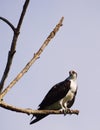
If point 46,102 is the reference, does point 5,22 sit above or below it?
below

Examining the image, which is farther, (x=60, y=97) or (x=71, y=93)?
(x=71, y=93)

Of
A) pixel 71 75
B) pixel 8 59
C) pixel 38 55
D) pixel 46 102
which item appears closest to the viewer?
pixel 8 59

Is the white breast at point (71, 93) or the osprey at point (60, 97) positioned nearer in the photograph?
the osprey at point (60, 97)

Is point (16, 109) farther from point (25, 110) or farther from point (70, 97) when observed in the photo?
point (70, 97)

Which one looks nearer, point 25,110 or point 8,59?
point 8,59

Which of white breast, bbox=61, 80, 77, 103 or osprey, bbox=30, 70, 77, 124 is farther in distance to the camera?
white breast, bbox=61, 80, 77, 103

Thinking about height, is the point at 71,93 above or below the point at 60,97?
above

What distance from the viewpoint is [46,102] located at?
390 inches

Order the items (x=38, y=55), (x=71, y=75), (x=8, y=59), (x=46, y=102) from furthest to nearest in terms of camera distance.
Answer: (x=71, y=75) → (x=46, y=102) → (x=38, y=55) → (x=8, y=59)

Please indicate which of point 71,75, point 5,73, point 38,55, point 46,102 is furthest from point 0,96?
point 71,75

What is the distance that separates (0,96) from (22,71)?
9.8 inches

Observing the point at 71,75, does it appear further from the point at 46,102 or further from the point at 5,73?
the point at 5,73

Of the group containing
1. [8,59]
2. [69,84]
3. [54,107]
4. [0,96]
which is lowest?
[0,96]

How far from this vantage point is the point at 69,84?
10.3 m
